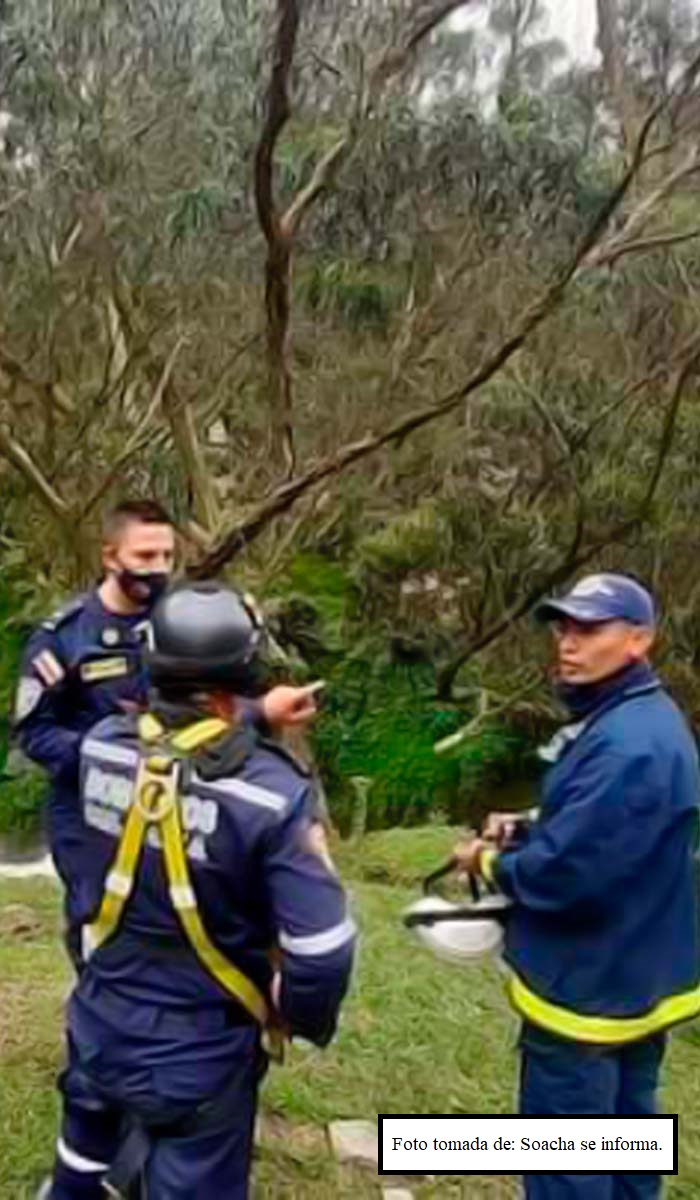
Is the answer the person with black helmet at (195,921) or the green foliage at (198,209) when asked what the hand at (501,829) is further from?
the green foliage at (198,209)

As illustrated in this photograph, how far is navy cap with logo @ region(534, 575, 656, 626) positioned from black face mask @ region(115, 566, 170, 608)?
0.97 metres

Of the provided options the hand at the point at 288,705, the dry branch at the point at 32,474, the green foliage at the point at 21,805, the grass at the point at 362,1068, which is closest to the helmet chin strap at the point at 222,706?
the hand at the point at 288,705

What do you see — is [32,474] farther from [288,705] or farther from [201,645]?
[201,645]

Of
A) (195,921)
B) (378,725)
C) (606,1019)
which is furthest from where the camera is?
(378,725)

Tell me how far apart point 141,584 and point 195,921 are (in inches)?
48.6

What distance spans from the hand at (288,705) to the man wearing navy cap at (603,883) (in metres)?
0.46

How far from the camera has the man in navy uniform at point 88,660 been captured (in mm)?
3346

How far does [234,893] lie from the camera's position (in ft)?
7.72

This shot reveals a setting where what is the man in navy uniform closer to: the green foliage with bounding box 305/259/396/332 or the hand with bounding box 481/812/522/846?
the hand with bounding box 481/812/522/846

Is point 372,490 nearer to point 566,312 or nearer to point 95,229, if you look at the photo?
point 566,312

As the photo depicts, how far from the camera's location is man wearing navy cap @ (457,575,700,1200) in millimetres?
2691

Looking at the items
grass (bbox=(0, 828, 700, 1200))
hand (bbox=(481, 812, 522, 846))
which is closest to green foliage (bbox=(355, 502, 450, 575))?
grass (bbox=(0, 828, 700, 1200))

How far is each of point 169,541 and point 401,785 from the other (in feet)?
43.2

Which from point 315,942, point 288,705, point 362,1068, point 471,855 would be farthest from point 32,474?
point 315,942
